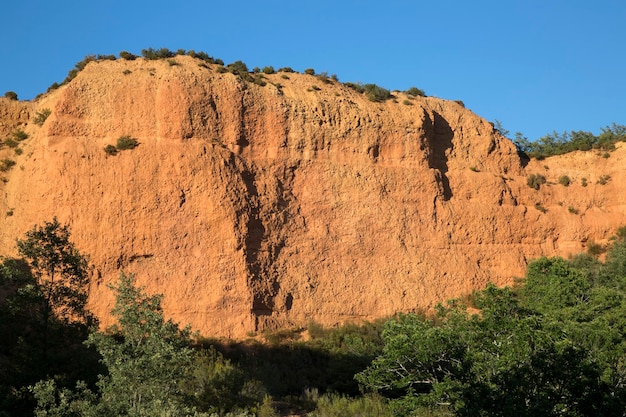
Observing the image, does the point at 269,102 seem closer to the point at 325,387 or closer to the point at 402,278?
the point at 402,278

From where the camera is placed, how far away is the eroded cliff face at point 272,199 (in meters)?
27.1

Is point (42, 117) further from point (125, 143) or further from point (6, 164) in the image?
point (125, 143)

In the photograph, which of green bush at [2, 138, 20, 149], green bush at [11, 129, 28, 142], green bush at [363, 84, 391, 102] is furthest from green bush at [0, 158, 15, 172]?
green bush at [363, 84, 391, 102]

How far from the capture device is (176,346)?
1700 centimetres

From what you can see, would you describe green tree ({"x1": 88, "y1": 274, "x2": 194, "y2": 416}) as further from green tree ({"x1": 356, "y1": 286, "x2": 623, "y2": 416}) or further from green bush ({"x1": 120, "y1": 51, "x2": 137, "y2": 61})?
green bush ({"x1": 120, "y1": 51, "x2": 137, "y2": 61})

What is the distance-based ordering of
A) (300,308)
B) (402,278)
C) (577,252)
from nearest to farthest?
(300,308)
(402,278)
(577,252)

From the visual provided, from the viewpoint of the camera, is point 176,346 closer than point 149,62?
Yes

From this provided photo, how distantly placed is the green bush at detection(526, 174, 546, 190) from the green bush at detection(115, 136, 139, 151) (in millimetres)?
18265

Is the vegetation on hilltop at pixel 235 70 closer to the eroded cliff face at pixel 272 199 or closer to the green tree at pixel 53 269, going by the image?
the eroded cliff face at pixel 272 199

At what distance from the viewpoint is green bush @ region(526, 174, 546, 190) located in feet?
117

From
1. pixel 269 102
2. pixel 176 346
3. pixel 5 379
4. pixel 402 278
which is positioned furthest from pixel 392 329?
pixel 269 102

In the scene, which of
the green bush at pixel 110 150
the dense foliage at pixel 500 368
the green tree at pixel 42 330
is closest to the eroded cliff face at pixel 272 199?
the green bush at pixel 110 150

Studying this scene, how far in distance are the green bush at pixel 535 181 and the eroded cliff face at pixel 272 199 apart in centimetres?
32

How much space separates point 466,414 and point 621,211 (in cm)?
2428
